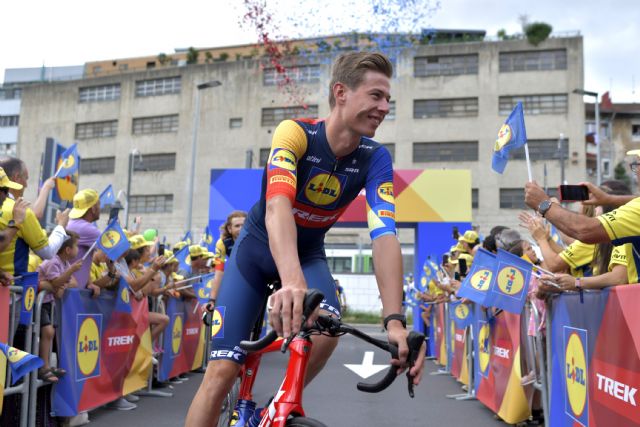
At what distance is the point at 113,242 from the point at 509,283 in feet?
13.2

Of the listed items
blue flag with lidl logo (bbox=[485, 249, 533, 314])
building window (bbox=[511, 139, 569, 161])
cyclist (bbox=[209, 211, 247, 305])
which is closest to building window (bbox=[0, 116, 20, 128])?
building window (bbox=[511, 139, 569, 161])

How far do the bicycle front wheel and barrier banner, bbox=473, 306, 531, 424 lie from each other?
502cm

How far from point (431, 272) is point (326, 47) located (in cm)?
3520

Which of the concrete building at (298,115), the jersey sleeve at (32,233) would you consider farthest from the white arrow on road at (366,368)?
the concrete building at (298,115)

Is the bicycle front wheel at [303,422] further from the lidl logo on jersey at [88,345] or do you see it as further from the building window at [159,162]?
the building window at [159,162]

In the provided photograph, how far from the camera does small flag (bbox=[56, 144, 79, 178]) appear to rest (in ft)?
28.6

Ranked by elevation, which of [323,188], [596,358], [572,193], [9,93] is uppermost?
[9,93]

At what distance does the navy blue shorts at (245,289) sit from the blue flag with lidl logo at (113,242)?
4381 mm

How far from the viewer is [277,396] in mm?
2342

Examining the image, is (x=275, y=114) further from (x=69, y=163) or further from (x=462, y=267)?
(x=69, y=163)

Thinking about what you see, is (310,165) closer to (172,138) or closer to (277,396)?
(277,396)

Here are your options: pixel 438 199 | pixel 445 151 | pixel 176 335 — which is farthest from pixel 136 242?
pixel 445 151

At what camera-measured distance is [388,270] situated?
8.82ft

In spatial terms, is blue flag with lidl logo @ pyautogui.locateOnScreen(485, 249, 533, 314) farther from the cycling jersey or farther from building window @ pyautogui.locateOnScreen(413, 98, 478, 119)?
building window @ pyautogui.locateOnScreen(413, 98, 478, 119)
